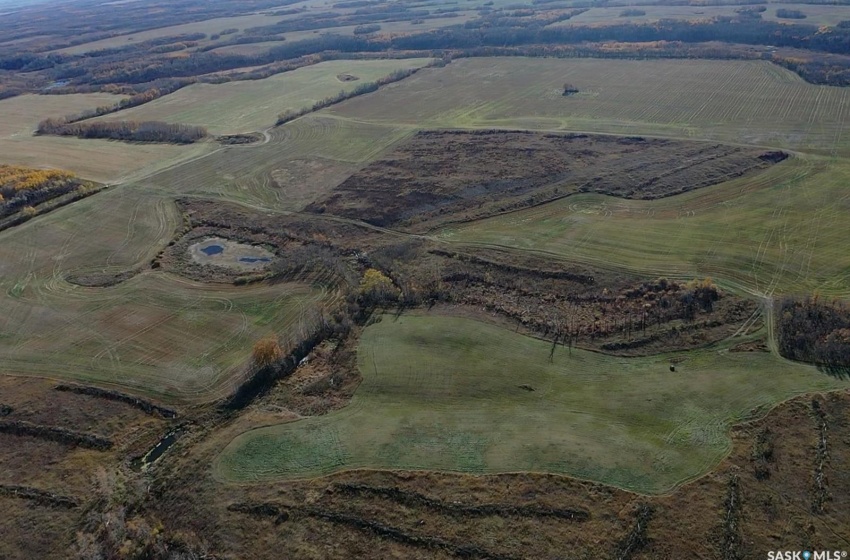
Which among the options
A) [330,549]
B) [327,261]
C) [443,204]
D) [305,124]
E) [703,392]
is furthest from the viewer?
[305,124]

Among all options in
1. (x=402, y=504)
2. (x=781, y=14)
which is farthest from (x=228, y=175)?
(x=781, y=14)

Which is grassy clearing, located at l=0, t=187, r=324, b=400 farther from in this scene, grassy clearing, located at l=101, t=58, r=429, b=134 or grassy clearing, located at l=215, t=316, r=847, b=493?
grassy clearing, located at l=101, t=58, r=429, b=134

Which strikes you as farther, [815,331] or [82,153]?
[82,153]

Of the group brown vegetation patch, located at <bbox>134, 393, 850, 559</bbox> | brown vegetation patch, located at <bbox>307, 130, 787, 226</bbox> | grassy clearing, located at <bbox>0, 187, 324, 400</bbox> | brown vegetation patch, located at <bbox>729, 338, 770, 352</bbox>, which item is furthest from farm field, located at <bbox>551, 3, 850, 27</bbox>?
grassy clearing, located at <bbox>0, 187, 324, 400</bbox>

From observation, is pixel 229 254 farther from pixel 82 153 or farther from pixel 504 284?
pixel 82 153

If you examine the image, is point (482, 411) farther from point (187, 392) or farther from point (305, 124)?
point (305, 124)

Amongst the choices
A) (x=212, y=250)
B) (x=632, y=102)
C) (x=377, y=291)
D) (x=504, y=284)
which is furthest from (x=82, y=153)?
(x=632, y=102)

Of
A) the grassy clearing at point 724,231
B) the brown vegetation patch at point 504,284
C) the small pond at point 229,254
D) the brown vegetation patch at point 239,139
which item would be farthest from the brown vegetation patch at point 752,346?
the brown vegetation patch at point 239,139
